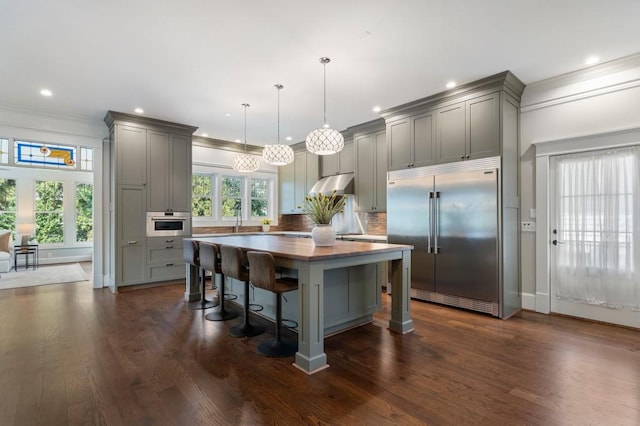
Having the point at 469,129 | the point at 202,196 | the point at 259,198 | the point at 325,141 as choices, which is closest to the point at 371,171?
the point at 469,129

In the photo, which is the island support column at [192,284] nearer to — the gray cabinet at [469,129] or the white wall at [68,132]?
the white wall at [68,132]

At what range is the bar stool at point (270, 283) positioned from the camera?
A: 2658mm

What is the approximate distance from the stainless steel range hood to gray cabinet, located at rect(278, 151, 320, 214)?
28 cm

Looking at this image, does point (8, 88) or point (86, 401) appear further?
point (8, 88)

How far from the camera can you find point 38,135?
16.5 feet

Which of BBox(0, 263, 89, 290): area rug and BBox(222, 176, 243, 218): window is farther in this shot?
BBox(222, 176, 243, 218): window

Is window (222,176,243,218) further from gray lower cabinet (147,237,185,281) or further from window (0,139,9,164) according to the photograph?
window (0,139,9,164)

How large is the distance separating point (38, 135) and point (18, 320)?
2997 mm

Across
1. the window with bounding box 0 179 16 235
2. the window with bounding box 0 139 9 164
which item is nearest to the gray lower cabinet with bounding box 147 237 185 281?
the window with bounding box 0 139 9 164

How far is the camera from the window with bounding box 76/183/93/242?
8828mm

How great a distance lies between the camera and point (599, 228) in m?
3.56

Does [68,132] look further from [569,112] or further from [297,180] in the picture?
[569,112]

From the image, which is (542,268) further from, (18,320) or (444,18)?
(18,320)

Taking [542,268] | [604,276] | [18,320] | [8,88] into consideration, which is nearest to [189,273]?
[18,320]
